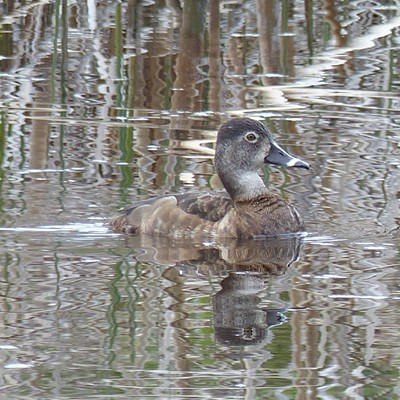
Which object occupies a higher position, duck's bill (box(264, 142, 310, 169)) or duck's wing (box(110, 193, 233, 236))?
duck's bill (box(264, 142, 310, 169))

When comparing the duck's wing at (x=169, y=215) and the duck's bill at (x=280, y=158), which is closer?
the duck's wing at (x=169, y=215)

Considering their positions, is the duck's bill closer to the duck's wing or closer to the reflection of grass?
the duck's wing

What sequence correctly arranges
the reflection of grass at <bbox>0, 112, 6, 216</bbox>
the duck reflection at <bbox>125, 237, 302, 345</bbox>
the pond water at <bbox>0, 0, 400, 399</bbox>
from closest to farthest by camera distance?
the pond water at <bbox>0, 0, 400, 399</bbox> < the duck reflection at <bbox>125, 237, 302, 345</bbox> < the reflection of grass at <bbox>0, 112, 6, 216</bbox>

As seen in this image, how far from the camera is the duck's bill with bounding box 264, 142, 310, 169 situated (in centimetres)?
812

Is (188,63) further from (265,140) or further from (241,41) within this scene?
(265,140)

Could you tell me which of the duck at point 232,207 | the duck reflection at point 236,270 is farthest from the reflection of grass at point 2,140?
the duck reflection at point 236,270

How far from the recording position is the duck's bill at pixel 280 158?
8.12 meters

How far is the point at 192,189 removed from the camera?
8.63m

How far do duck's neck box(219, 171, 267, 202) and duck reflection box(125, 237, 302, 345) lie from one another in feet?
1.70

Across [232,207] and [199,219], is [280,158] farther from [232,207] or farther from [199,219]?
[199,219]

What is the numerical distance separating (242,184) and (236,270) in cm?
153

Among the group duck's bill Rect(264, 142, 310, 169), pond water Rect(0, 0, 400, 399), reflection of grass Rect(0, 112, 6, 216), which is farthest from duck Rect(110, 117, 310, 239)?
reflection of grass Rect(0, 112, 6, 216)

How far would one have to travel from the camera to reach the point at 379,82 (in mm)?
11398

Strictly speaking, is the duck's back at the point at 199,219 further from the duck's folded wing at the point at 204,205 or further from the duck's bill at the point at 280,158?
the duck's bill at the point at 280,158
